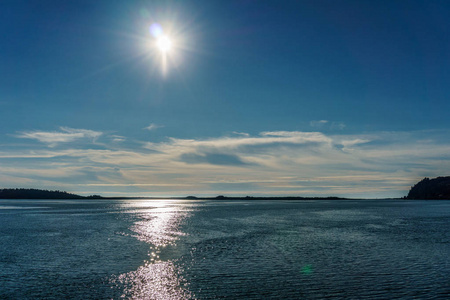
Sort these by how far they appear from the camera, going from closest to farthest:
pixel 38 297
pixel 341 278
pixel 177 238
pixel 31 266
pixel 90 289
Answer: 1. pixel 38 297
2. pixel 90 289
3. pixel 341 278
4. pixel 31 266
5. pixel 177 238

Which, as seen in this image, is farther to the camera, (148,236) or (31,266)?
(148,236)

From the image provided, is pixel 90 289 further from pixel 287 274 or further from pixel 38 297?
pixel 287 274

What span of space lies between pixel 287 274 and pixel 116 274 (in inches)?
542

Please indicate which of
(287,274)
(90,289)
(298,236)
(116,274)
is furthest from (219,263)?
(298,236)

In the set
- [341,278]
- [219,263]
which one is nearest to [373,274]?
[341,278]

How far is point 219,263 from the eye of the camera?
31.5m

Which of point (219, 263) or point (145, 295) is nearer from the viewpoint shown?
point (145, 295)

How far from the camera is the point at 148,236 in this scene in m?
52.7

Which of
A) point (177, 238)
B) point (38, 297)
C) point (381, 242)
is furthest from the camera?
point (177, 238)

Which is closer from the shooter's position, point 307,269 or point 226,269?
point 226,269

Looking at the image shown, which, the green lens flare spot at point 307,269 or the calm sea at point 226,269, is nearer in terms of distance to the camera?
the calm sea at point 226,269

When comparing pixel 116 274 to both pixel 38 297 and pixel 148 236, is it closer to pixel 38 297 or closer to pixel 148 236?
pixel 38 297

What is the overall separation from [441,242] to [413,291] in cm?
2764

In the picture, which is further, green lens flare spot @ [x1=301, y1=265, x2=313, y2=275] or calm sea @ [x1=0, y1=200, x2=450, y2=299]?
green lens flare spot @ [x1=301, y1=265, x2=313, y2=275]
